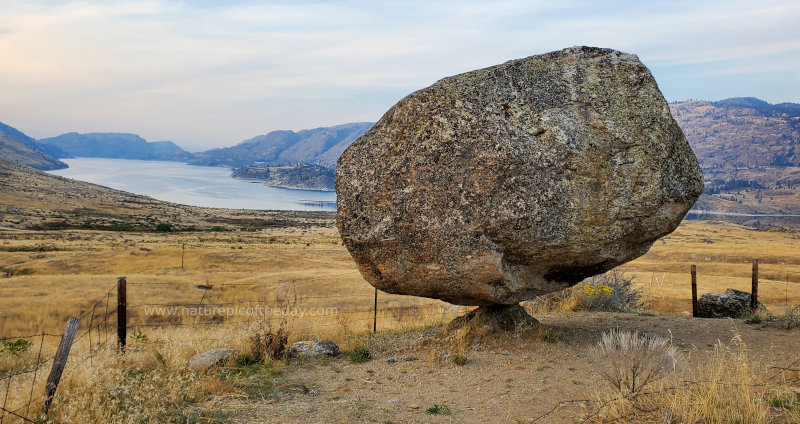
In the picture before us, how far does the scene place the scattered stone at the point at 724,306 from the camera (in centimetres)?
1356

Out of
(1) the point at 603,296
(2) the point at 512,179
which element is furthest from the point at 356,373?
(1) the point at 603,296

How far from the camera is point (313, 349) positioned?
980 centimetres

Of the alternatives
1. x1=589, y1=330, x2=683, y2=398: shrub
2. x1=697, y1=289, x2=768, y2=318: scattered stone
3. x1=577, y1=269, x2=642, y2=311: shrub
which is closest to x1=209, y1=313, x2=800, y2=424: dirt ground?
x1=589, y1=330, x2=683, y2=398: shrub

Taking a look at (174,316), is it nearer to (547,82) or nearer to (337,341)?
(337,341)

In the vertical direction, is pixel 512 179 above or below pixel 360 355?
above

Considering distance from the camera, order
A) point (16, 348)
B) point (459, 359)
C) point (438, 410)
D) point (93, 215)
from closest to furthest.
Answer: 1. point (438, 410)
2. point (459, 359)
3. point (16, 348)
4. point (93, 215)

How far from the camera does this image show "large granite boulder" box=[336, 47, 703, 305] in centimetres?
784

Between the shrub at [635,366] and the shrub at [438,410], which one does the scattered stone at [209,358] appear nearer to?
→ the shrub at [438,410]

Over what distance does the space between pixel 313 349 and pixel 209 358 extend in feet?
5.77

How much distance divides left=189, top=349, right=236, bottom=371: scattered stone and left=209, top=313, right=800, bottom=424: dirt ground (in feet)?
3.27

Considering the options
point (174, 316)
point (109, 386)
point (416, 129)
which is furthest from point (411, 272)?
point (174, 316)

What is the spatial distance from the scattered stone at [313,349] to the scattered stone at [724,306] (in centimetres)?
944

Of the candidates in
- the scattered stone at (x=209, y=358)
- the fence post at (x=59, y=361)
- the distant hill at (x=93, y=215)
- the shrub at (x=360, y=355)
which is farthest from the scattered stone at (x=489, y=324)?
the distant hill at (x=93, y=215)

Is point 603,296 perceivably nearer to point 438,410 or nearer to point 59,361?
point 438,410
